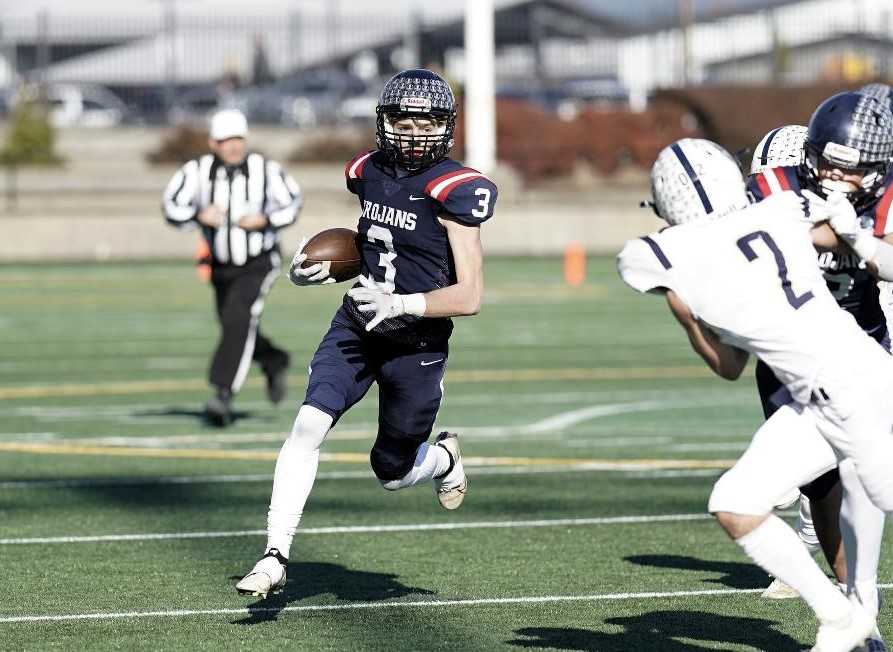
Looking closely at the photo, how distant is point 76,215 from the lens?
87.7 ft

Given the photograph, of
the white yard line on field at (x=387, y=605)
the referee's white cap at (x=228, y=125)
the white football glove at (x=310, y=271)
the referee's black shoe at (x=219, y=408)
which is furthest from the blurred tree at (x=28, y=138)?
the white yard line on field at (x=387, y=605)

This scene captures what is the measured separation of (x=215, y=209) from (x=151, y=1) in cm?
3345

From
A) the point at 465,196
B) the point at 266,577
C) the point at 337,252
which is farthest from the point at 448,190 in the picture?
the point at 266,577

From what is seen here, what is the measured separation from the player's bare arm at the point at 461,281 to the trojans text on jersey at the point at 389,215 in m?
0.11

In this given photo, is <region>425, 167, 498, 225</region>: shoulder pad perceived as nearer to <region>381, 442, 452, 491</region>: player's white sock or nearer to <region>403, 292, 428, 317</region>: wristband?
<region>403, 292, 428, 317</region>: wristband

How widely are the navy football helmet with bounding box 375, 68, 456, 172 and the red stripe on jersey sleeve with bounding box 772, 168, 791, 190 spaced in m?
1.18

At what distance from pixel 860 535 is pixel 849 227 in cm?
86

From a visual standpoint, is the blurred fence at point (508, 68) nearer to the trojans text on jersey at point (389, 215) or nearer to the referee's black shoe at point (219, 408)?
the referee's black shoe at point (219, 408)

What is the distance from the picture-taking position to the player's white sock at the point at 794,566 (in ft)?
14.8

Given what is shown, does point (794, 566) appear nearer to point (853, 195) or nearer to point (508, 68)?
point (853, 195)

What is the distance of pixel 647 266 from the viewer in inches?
179

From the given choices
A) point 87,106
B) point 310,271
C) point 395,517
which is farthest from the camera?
point 87,106

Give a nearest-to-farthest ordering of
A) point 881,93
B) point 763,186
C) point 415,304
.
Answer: point 763,186, point 881,93, point 415,304

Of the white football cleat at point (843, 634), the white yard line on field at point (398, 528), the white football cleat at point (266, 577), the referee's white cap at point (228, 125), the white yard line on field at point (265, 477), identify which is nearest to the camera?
the white football cleat at point (843, 634)
